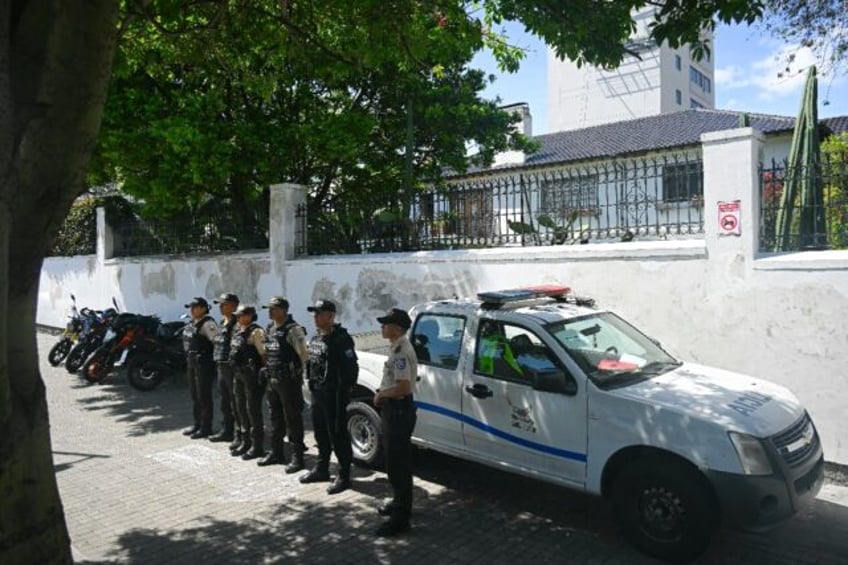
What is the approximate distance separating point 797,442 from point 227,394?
5.62 meters

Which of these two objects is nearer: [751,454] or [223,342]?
[751,454]

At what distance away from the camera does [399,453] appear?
16.2 ft

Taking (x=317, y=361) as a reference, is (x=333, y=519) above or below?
below

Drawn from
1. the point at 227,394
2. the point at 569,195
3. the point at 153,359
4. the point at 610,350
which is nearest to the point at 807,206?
the point at 569,195

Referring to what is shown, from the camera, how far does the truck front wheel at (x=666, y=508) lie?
416 cm

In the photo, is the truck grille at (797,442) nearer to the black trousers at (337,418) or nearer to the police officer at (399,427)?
the police officer at (399,427)

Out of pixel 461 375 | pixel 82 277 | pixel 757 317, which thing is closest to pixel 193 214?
pixel 82 277

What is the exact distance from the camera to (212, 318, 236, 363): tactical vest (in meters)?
7.08

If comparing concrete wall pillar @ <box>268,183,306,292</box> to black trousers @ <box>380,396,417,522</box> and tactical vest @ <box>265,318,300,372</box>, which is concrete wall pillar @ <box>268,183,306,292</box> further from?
black trousers @ <box>380,396,417,522</box>

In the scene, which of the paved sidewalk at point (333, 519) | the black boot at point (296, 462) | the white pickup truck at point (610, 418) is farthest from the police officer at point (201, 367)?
the white pickup truck at point (610, 418)

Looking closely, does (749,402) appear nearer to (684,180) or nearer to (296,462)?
(684,180)

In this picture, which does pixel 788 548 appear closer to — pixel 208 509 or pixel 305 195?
pixel 208 509

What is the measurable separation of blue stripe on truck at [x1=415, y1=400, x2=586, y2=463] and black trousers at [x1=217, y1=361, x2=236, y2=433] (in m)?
2.52

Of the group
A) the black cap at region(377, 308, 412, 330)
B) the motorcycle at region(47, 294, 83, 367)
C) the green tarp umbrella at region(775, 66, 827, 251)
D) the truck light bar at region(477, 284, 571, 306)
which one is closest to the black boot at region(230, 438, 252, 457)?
the black cap at region(377, 308, 412, 330)
